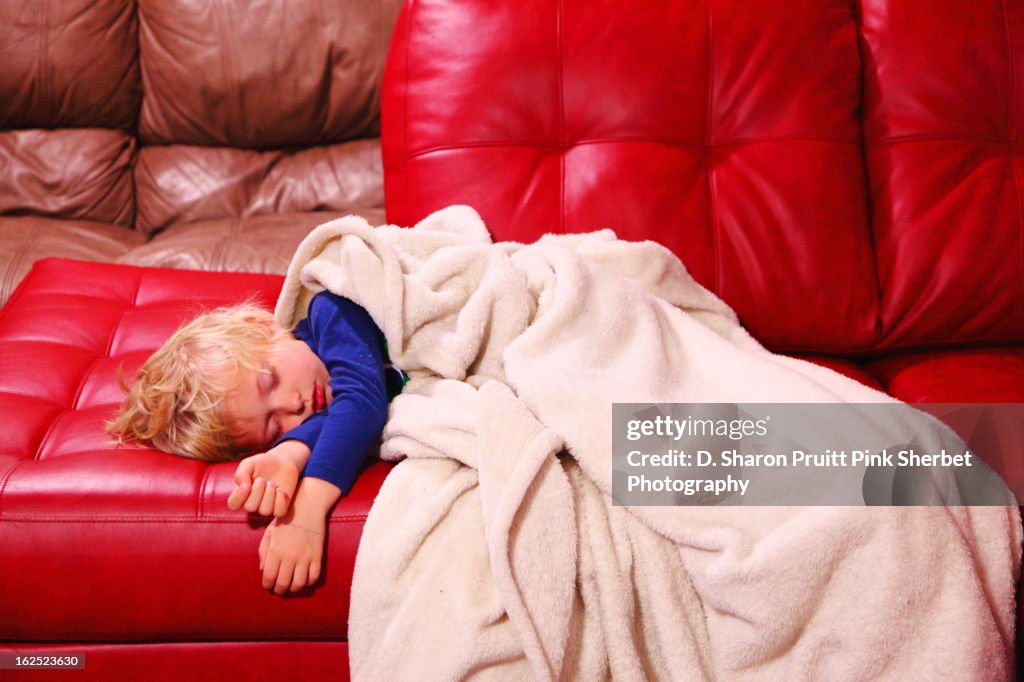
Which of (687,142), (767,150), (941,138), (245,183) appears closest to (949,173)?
(941,138)

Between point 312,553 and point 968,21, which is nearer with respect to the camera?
point 312,553

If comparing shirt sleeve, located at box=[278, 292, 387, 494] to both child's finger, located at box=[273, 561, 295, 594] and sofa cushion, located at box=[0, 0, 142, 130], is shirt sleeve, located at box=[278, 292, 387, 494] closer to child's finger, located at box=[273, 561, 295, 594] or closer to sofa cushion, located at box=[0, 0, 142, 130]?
child's finger, located at box=[273, 561, 295, 594]

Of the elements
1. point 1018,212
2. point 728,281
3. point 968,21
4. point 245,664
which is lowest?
point 245,664

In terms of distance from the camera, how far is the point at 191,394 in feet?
3.41

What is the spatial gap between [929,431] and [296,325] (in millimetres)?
927

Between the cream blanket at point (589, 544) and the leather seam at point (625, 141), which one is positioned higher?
the leather seam at point (625, 141)

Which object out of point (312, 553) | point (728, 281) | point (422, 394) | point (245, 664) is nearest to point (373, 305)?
point (422, 394)

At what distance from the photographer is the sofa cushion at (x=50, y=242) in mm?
1830

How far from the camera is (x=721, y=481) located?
0.96 metres

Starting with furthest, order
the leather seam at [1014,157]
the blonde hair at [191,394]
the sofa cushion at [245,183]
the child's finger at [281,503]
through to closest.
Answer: the sofa cushion at [245,183], the leather seam at [1014,157], the blonde hair at [191,394], the child's finger at [281,503]

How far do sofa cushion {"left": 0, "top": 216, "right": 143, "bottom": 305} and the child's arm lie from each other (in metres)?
1.27

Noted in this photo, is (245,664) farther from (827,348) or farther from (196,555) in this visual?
(827,348)

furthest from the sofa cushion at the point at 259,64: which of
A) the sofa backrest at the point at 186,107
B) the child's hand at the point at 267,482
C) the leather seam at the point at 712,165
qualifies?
the child's hand at the point at 267,482

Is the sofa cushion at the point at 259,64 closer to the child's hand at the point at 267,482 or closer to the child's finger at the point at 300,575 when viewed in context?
the child's hand at the point at 267,482
